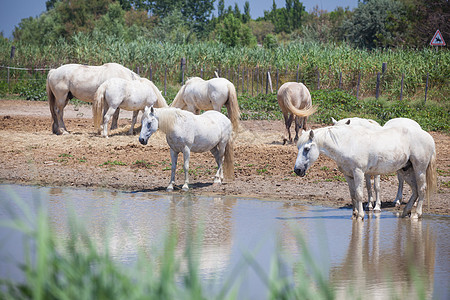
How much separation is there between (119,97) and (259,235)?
30.6 ft

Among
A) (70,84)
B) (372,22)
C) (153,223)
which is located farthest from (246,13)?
(153,223)

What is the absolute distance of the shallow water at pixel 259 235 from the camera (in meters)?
5.38

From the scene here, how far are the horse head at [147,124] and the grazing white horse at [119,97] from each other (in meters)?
5.64

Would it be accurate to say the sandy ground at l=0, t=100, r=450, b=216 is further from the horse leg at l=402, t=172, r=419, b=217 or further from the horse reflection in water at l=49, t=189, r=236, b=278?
the horse reflection in water at l=49, t=189, r=236, b=278

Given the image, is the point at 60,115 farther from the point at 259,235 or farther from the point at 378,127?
the point at 259,235

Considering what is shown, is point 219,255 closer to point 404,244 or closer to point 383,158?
point 404,244

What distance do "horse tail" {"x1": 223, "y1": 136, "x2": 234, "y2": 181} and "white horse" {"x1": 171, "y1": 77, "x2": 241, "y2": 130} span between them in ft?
10.5

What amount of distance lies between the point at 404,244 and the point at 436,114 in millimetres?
14465

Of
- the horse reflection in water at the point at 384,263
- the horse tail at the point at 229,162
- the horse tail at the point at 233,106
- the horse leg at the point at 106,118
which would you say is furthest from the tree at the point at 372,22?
the horse reflection in water at the point at 384,263

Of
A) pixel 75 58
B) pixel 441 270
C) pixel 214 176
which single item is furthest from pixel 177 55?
pixel 441 270

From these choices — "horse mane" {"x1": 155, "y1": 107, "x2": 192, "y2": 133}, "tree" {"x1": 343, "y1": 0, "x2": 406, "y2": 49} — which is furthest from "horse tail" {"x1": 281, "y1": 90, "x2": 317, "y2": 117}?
"tree" {"x1": 343, "y1": 0, "x2": 406, "y2": 49}

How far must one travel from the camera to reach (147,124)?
987 cm

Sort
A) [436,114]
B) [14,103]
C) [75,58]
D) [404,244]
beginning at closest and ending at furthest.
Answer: [404,244] → [436,114] → [14,103] → [75,58]

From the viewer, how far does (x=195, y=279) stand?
270 centimetres
